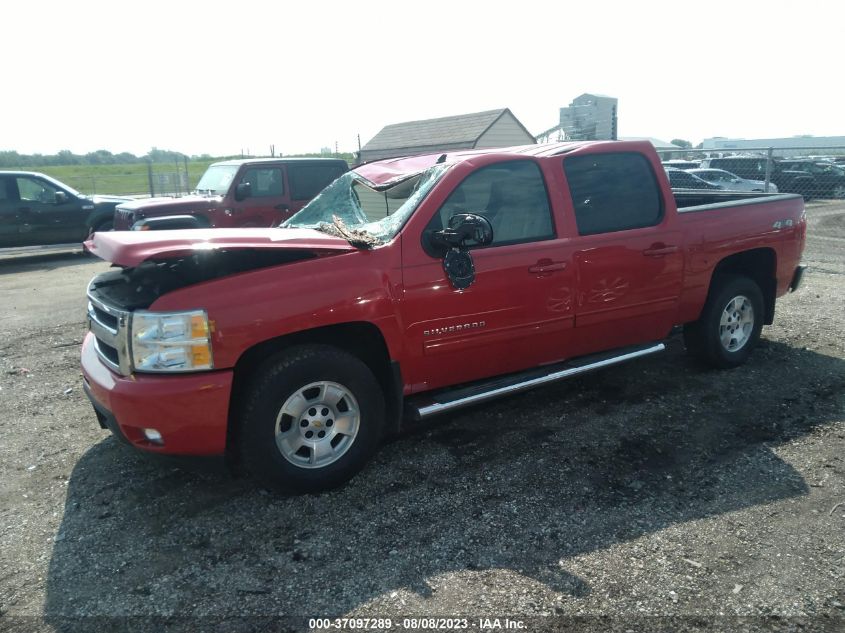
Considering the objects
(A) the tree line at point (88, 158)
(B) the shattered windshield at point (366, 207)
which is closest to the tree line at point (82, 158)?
(A) the tree line at point (88, 158)

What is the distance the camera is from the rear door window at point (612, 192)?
4578 millimetres

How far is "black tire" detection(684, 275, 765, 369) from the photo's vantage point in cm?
542

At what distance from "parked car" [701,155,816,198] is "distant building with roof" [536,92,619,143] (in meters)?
8.62

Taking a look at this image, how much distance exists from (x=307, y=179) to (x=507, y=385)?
26.6ft

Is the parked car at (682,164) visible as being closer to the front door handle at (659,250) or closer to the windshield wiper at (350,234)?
the front door handle at (659,250)

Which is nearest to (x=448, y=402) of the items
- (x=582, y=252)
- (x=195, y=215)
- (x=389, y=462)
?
(x=389, y=462)

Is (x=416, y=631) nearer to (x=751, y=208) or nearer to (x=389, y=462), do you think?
(x=389, y=462)

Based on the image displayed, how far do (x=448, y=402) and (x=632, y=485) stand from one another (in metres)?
1.18

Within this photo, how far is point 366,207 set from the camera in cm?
463

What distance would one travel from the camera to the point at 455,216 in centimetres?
393

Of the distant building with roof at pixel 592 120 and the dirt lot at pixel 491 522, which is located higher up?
the distant building with roof at pixel 592 120

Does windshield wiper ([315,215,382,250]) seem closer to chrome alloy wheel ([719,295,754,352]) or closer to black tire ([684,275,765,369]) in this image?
black tire ([684,275,765,369])

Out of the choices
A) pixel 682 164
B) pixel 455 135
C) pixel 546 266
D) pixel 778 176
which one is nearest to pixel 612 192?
pixel 546 266

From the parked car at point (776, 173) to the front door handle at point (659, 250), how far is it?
15.9m
